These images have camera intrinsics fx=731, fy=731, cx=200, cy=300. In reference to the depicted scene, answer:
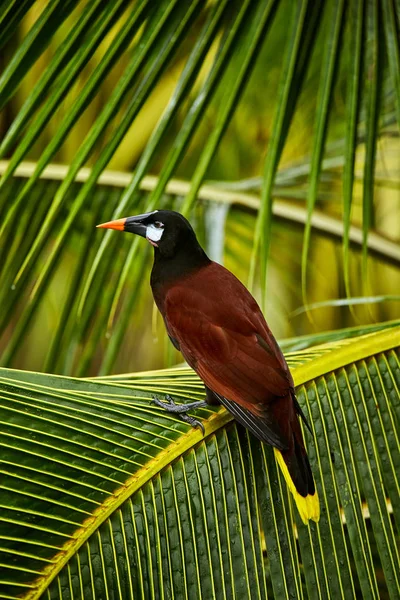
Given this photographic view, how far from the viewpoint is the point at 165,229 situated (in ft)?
3.14

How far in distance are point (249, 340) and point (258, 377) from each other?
0.06 m

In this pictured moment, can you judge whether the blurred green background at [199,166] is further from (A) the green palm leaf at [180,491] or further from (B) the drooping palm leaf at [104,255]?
(A) the green palm leaf at [180,491]

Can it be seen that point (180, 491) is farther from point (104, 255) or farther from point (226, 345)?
point (104, 255)

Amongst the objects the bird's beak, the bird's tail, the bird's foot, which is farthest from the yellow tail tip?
the bird's beak

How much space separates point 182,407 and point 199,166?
33 cm

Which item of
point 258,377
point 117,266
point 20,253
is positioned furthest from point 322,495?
point 117,266

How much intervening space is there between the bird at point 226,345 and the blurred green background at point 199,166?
44 millimetres

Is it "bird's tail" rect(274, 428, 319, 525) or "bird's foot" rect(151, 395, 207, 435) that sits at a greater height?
"bird's foot" rect(151, 395, 207, 435)

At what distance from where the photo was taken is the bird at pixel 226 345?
0.74 meters

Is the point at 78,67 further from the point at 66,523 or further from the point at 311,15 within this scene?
the point at 66,523

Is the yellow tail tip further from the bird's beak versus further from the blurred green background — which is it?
the bird's beak

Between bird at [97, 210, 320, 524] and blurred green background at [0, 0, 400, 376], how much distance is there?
44 mm

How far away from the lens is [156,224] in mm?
957

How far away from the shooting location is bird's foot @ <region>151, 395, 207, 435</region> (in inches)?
29.9
